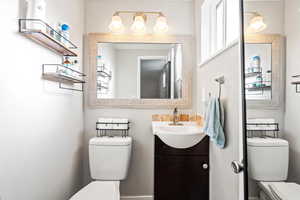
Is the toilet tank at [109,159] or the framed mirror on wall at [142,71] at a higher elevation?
the framed mirror on wall at [142,71]

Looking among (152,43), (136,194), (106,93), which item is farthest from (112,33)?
(136,194)

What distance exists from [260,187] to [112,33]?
2151mm

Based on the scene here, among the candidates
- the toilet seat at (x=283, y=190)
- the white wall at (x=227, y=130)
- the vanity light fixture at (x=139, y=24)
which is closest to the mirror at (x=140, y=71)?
the vanity light fixture at (x=139, y=24)

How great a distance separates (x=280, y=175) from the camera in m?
0.63

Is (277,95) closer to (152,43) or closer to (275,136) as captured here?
(275,136)

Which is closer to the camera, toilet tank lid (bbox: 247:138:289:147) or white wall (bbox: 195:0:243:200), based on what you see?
toilet tank lid (bbox: 247:138:289:147)

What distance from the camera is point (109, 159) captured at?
2.13 m

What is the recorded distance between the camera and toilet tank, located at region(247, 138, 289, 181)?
0.62 m

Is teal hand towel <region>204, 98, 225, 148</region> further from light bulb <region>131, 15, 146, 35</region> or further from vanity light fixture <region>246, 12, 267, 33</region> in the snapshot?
light bulb <region>131, 15, 146, 35</region>

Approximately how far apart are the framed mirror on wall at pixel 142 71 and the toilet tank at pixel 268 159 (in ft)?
5.39

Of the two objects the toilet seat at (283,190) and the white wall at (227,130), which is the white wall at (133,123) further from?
the toilet seat at (283,190)

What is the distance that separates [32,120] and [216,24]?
5.61 ft

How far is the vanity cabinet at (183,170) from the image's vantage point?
1893mm

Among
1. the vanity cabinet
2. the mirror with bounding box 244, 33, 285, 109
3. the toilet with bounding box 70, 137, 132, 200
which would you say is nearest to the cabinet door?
the vanity cabinet
